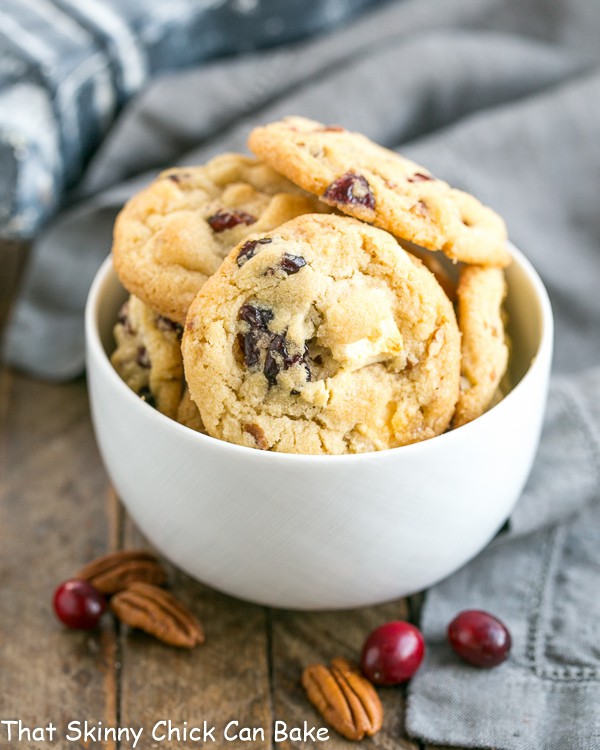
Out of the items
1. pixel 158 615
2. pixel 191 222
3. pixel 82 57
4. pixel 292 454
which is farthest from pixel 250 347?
pixel 82 57

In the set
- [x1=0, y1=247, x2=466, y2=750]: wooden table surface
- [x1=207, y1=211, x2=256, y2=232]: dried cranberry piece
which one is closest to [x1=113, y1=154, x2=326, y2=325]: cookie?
[x1=207, y1=211, x2=256, y2=232]: dried cranberry piece

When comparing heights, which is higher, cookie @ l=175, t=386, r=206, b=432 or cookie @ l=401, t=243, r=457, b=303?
cookie @ l=401, t=243, r=457, b=303

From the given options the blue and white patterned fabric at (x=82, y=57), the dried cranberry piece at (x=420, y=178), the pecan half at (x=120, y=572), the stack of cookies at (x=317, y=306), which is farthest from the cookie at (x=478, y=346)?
the blue and white patterned fabric at (x=82, y=57)

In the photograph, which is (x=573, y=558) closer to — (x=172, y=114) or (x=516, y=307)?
(x=516, y=307)

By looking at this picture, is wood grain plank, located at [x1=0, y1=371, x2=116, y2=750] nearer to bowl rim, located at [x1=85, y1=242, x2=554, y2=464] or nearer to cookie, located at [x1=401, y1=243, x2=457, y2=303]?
bowl rim, located at [x1=85, y1=242, x2=554, y2=464]

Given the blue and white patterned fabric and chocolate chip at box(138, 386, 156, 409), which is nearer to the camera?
chocolate chip at box(138, 386, 156, 409)

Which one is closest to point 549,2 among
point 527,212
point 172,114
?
point 527,212

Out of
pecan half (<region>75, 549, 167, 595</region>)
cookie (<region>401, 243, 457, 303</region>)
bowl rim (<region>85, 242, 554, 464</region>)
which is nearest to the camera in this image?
bowl rim (<region>85, 242, 554, 464</region>)
